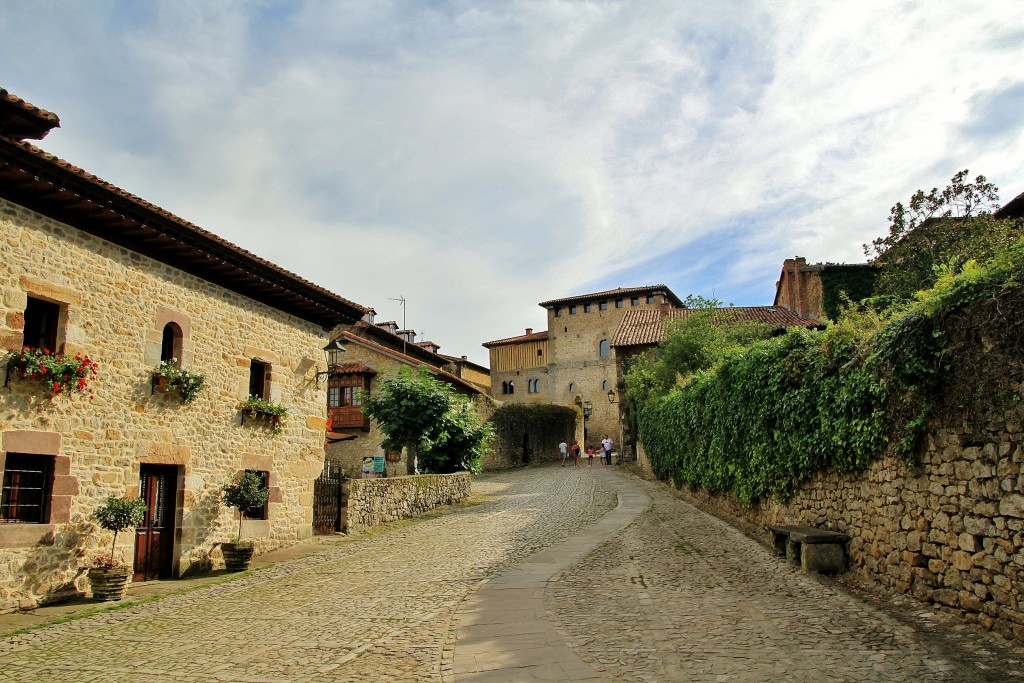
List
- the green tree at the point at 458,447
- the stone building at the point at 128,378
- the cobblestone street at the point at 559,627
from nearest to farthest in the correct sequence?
1. the cobblestone street at the point at 559,627
2. the stone building at the point at 128,378
3. the green tree at the point at 458,447

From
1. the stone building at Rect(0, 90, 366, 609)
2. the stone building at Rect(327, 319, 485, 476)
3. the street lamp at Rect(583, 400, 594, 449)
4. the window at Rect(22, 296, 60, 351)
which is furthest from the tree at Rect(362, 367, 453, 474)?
the street lamp at Rect(583, 400, 594, 449)

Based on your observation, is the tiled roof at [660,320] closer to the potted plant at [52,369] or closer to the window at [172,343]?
the window at [172,343]

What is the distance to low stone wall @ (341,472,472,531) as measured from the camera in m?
17.6

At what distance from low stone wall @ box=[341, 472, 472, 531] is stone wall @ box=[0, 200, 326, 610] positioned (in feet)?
5.07

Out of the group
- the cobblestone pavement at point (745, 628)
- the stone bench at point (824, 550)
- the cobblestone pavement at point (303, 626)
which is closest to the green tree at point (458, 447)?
the cobblestone pavement at point (303, 626)

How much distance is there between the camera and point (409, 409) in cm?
2373

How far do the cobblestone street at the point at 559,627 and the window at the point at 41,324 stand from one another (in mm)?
4052

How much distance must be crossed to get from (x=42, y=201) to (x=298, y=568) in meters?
7.40

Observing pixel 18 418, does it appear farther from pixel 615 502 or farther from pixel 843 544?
pixel 615 502

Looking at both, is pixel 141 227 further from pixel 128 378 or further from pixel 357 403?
pixel 357 403

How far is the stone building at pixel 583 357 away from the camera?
5700cm

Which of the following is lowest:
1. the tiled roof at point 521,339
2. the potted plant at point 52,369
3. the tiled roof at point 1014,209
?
the potted plant at point 52,369

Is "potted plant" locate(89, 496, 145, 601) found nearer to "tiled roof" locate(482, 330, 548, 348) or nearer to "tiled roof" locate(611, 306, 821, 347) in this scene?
"tiled roof" locate(611, 306, 821, 347)

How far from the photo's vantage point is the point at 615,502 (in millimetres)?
20766
